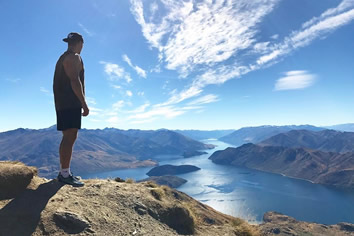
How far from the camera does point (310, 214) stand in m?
150

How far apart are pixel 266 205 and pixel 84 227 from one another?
18223 cm

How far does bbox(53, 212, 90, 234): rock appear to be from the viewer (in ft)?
17.0

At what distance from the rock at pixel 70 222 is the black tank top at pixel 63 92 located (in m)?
2.99

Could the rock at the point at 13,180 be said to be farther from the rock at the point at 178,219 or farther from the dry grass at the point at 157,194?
the dry grass at the point at 157,194

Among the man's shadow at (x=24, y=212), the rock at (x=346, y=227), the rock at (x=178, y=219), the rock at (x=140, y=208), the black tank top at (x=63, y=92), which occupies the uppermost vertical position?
the black tank top at (x=63, y=92)

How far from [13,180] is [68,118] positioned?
6.71 ft

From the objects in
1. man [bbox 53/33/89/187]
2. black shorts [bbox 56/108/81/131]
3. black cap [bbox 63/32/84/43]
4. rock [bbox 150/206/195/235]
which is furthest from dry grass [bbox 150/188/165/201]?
black cap [bbox 63/32/84/43]

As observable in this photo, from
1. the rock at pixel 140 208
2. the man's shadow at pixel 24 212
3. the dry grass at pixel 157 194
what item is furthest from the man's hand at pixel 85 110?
the dry grass at pixel 157 194

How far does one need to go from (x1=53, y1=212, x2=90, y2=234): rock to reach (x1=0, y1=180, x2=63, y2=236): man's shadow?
40 cm

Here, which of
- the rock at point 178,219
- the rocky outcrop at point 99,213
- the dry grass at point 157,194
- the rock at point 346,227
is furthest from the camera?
the rock at point 346,227

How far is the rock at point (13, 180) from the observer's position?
19.0 ft

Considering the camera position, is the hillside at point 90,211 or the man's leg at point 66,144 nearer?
the hillside at point 90,211

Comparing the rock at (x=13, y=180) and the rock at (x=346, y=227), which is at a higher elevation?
the rock at (x=13, y=180)

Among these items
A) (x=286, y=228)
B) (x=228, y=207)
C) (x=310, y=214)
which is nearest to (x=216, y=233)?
(x=286, y=228)
